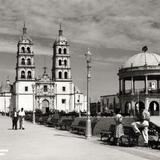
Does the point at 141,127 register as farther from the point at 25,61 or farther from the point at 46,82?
the point at 46,82

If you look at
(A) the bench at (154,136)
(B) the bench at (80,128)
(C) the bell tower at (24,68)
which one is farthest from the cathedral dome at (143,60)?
(C) the bell tower at (24,68)

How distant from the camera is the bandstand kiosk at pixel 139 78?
171 ft

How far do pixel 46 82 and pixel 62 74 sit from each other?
619 cm

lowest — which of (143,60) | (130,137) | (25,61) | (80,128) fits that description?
(130,137)

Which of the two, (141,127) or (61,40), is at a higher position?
(61,40)

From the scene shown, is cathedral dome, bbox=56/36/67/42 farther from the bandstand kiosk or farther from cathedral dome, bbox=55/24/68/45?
the bandstand kiosk

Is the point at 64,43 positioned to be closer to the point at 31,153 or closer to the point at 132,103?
the point at 132,103

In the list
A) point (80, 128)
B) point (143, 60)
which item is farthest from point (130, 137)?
point (143, 60)

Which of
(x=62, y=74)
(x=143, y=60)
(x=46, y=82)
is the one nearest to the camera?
(x=143, y=60)

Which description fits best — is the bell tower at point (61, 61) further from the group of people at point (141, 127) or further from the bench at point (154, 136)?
the group of people at point (141, 127)

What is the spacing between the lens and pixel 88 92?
23.1 metres

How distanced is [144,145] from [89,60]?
7.69 metres

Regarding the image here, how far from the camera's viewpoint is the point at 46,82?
358ft

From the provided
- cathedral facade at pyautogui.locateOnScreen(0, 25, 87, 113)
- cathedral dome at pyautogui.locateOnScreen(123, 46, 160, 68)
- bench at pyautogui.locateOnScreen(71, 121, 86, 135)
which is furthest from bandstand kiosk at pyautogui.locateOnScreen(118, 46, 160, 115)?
cathedral facade at pyautogui.locateOnScreen(0, 25, 87, 113)
